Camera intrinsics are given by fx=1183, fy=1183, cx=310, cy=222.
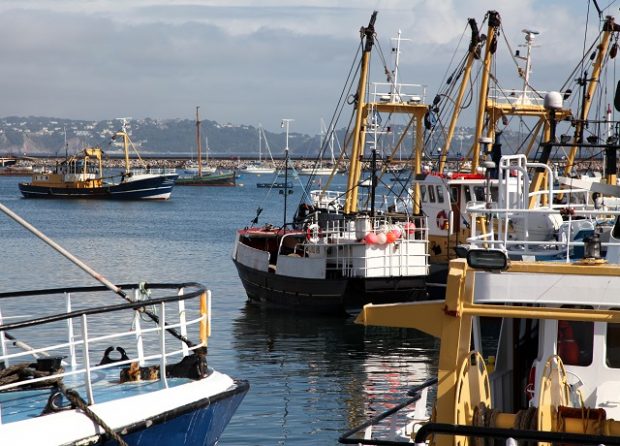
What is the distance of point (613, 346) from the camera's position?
976 centimetres

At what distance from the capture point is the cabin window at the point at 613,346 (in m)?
9.70

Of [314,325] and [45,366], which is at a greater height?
[45,366]

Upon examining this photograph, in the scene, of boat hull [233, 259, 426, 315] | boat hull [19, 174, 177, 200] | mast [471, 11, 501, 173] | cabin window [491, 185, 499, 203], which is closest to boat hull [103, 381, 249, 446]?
boat hull [233, 259, 426, 315]

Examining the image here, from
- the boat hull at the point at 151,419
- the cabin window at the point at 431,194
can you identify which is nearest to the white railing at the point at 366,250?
the cabin window at the point at 431,194

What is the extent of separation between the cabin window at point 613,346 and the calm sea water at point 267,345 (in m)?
8.36

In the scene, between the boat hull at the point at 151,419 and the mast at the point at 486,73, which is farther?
the mast at the point at 486,73

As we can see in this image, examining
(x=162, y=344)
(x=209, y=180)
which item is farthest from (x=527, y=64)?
(x=209, y=180)

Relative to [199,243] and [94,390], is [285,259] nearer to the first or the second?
[94,390]

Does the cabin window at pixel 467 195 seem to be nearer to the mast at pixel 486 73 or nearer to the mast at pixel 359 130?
the mast at pixel 486 73

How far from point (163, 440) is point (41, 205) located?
93.5 m

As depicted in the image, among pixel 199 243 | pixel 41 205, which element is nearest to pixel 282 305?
pixel 199 243

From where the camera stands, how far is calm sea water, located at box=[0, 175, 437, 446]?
63.5ft

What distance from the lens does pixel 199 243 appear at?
6216 cm

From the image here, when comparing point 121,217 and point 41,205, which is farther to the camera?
point 41,205
